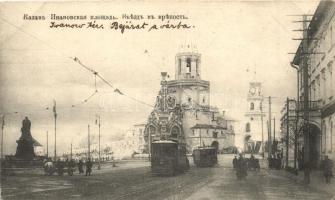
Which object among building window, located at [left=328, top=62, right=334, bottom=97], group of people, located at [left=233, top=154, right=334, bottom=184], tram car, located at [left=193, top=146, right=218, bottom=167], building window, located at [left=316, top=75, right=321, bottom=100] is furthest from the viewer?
tram car, located at [left=193, top=146, right=218, bottom=167]

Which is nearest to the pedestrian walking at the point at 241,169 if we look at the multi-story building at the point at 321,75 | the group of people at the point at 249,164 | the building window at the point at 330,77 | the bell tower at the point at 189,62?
the group of people at the point at 249,164

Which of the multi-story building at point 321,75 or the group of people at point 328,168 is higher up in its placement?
the multi-story building at point 321,75

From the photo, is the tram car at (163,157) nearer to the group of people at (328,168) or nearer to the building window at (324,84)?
the building window at (324,84)

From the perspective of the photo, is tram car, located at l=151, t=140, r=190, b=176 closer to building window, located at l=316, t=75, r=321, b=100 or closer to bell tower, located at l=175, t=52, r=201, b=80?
bell tower, located at l=175, t=52, r=201, b=80

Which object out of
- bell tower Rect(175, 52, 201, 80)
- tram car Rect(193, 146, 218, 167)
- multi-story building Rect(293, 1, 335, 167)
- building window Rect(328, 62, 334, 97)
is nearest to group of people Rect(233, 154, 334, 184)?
multi-story building Rect(293, 1, 335, 167)

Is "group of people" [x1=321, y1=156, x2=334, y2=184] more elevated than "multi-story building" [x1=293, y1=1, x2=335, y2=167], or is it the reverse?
"multi-story building" [x1=293, y1=1, x2=335, y2=167]

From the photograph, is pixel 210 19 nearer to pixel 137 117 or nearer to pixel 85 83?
pixel 85 83

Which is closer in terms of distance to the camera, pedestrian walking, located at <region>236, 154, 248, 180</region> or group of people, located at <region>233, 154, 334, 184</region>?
group of people, located at <region>233, 154, 334, 184</region>

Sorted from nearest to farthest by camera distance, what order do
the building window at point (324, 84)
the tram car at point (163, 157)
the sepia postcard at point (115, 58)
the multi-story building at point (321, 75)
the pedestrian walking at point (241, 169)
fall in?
1. the sepia postcard at point (115, 58)
2. the multi-story building at point (321, 75)
3. the building window at point (324, 84)
4. the pedestrian walking at point (241, 169)
5. the tram car at point (163, 157)

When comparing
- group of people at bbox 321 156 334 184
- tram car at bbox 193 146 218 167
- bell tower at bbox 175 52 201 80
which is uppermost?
bell tower at bbox 175 52 201 80
